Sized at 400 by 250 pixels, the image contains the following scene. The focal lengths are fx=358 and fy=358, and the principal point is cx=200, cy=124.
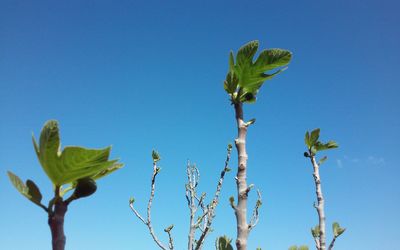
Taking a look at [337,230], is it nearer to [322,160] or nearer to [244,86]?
[322,160]

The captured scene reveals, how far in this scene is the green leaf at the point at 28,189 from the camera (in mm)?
1173

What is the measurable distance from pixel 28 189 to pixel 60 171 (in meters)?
0.13

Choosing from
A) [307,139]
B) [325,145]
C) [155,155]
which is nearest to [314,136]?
[307,139]

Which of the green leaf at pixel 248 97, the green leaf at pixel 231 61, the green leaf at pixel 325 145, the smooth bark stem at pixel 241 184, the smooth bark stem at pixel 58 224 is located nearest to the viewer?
the smooth bark stem at pixel 58 224

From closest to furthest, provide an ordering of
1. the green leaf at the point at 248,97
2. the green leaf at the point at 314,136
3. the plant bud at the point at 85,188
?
1. the plant bud at the point at 85,188
2. the green leaf at the point at 248,97
3. the green leaf at the point at 314,136

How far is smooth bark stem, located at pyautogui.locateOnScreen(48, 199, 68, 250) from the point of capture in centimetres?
108

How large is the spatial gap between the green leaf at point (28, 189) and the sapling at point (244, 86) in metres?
0.98

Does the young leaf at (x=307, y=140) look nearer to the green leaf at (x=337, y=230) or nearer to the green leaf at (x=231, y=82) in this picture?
the green leaf at (x=337, y=230)

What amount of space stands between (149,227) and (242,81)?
99.6 inches

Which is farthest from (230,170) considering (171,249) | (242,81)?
(242,81)

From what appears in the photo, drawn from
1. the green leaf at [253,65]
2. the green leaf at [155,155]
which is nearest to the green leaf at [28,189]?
the green leaf at [253,65]

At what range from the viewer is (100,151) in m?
1.13

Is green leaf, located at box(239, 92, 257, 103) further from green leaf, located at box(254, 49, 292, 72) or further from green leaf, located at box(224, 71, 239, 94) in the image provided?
green leaf, located at box(254, 49, 292, 72)

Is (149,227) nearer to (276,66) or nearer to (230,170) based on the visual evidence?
(230,170)
